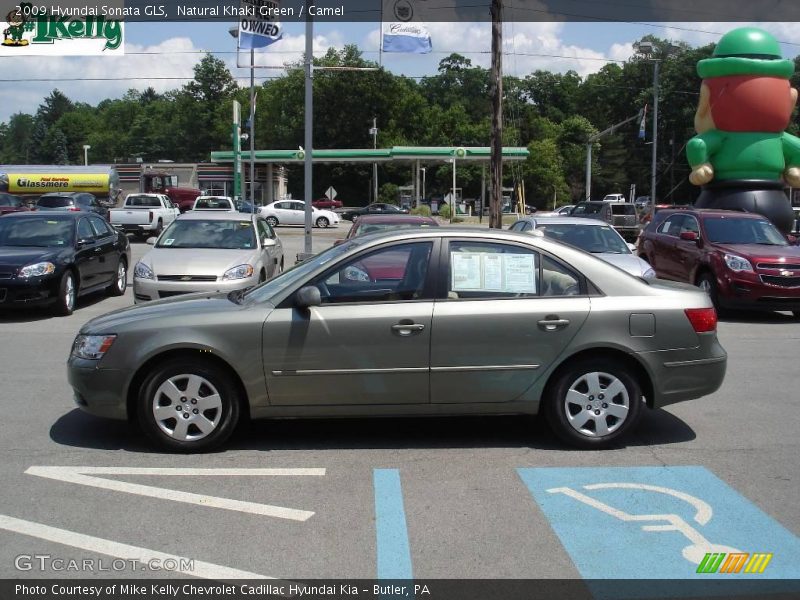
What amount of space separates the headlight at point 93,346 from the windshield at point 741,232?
10820mm

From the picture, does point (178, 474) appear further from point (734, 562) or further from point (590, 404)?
point (734, 562)

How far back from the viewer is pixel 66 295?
12555 millimetres

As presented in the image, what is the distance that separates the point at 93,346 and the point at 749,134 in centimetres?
2036

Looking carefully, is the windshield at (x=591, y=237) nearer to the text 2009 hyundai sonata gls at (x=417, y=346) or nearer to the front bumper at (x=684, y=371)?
the front bumper at (x=684, y=371)

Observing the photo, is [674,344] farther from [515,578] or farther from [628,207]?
[628,207]

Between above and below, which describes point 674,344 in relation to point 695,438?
above

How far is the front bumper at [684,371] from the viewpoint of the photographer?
607 centimetres

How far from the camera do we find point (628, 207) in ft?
128

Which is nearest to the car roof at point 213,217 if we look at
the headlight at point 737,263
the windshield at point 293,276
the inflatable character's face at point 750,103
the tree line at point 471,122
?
the windshield at point 293,276

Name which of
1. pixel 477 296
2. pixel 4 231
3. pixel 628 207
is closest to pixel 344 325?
pixel 477 296

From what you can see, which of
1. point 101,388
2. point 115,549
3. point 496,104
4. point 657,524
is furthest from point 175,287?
point 496,104

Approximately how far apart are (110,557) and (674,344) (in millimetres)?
4126

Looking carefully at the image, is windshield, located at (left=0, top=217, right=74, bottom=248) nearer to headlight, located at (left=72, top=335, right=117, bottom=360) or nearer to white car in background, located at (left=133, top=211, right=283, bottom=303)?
white car in background, located at (left=133, top=211, right=283, bottom=303)

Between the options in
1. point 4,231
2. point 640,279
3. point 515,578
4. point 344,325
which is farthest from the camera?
point 4,231
